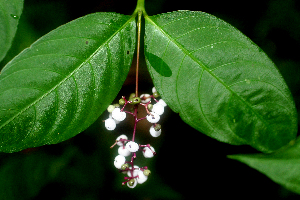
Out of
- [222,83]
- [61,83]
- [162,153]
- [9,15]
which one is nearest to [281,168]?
[222,83]

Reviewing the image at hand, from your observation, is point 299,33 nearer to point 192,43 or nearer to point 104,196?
point 192,43

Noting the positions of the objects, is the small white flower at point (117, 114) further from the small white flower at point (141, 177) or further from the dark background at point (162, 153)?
the dark background at point (162, 153)

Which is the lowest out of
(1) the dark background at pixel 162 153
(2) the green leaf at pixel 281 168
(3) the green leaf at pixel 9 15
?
(1) the dark background at pixel 162 153

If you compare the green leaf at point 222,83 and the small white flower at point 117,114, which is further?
the small white flower at point 117,114

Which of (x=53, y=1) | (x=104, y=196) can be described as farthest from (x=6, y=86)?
(x=104, y=196)

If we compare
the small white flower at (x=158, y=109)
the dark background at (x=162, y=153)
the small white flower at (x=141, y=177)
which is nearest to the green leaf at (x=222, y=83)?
the small white flower at (x=158, y=109)

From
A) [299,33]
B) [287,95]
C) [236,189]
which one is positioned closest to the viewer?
[287,95]
